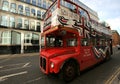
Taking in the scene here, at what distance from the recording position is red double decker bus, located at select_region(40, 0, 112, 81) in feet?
19.6

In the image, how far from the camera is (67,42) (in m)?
7.95

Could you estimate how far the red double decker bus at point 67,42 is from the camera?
19.6 ft

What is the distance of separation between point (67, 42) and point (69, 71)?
216 centimetres

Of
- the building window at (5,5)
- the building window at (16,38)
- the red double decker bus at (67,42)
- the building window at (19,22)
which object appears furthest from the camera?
the building window at (19,22)

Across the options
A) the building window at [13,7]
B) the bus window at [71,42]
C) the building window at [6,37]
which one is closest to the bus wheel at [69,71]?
the bus window at [71,42]

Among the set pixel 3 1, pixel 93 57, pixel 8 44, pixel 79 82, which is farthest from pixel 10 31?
pixel 79 82

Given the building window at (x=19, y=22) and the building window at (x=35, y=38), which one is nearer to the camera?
the building window at (x=19, y=22)

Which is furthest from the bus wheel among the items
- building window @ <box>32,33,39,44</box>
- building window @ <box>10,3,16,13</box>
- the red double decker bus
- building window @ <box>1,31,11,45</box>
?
building window @ <box>32,33,39,44</box>

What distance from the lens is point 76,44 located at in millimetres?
7152

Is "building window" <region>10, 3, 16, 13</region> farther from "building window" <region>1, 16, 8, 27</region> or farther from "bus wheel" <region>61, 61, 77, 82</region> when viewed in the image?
"bus wheel" <region>61, 61, 77, 82</region>

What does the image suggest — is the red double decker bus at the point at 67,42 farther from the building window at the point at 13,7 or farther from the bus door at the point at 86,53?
the building window at the point at 13,7

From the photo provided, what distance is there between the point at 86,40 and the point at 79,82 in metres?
2.69

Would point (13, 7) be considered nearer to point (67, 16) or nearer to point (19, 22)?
point (19, 22)

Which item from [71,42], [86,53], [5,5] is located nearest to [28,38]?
[5,5]
